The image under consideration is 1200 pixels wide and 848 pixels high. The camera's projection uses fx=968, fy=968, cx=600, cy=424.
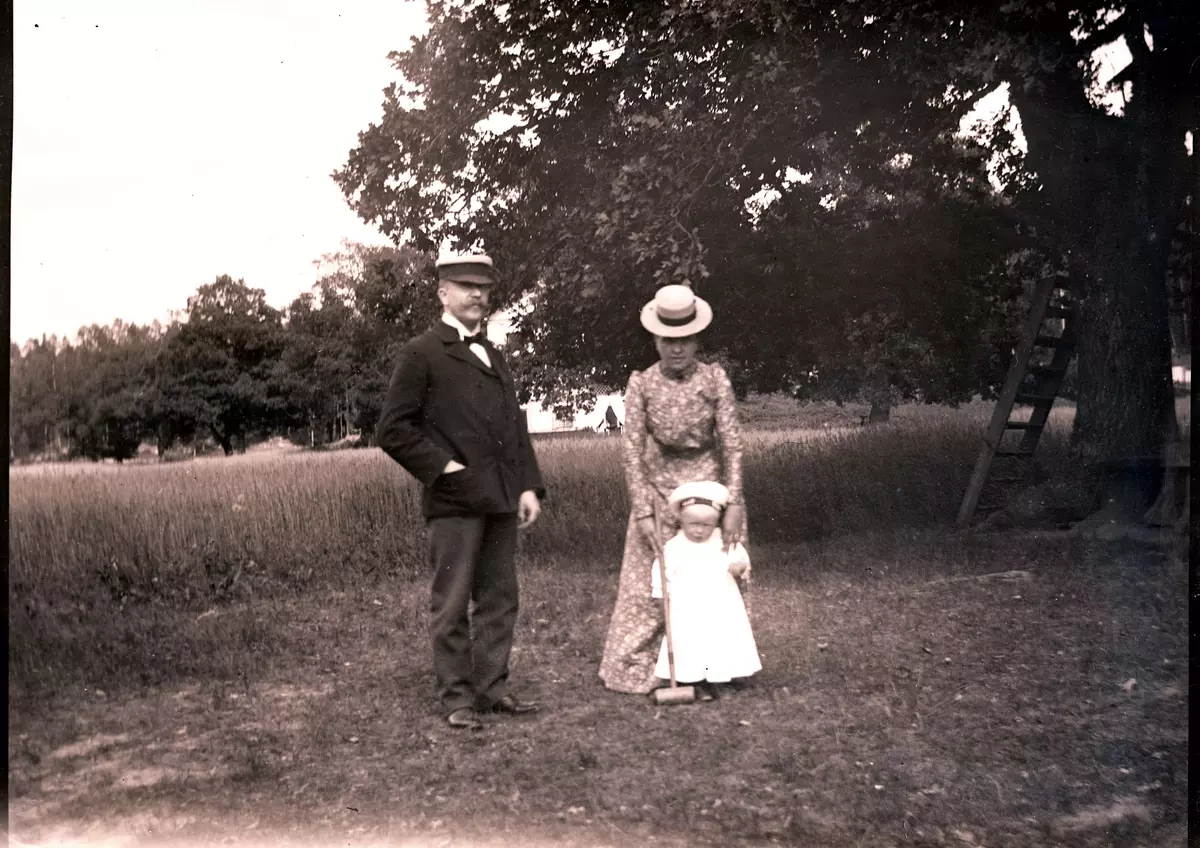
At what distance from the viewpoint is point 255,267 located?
4191 millimetres

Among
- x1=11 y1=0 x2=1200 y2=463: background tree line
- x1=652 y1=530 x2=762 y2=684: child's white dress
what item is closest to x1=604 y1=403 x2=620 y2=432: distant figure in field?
x1=11 y1=0 x2=1200 y2=463: background tree line

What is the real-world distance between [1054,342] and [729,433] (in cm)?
320

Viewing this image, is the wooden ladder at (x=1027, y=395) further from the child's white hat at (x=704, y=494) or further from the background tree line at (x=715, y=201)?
the child's white hat at (x=704, y=494)

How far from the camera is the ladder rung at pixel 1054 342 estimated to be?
6455mm

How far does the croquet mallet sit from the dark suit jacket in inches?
29.9

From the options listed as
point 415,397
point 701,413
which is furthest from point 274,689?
point 701,413

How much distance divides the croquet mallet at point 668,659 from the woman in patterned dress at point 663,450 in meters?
0.08

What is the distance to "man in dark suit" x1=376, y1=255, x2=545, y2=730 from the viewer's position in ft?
13.4

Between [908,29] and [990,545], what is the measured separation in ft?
10.9

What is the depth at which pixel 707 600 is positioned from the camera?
180 inches

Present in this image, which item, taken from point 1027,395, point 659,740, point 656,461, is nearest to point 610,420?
point 656,461

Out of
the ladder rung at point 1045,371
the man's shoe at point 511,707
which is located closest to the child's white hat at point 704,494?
the man's shoe at point 511,707

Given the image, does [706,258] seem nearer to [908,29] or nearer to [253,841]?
[908,29]

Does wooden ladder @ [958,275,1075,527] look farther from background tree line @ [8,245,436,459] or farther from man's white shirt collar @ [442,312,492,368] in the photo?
background tree line @ [8,245,436,459]
